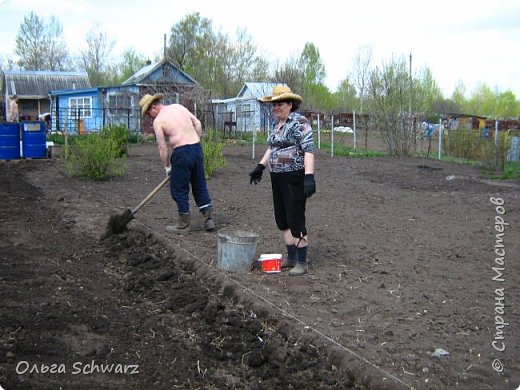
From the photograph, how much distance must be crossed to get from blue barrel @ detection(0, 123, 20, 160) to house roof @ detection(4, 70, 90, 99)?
116ft

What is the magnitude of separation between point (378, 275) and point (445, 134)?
21.6 m

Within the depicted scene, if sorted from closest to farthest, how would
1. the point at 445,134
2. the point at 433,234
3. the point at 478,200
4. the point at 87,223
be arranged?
the point at 433,234 → the point at 87,223 → the point at 478,200 → the point at 445,134

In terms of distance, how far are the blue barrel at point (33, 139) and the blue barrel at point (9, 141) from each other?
213mm

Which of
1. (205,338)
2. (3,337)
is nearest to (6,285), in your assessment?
(3,337)

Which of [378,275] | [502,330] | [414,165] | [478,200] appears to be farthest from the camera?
[414,165]

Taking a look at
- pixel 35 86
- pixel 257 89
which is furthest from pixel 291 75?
pixel 35 86

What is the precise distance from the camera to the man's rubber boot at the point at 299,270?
5820mm

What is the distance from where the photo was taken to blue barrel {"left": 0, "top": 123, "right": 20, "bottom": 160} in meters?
18.2

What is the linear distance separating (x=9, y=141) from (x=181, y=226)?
12.6m

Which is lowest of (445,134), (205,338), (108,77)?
(205,338)

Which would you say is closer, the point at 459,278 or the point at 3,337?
the point at 3,337

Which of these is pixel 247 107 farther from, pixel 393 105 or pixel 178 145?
pixel 178 145

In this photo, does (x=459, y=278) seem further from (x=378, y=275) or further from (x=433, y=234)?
(x=433, y=234)

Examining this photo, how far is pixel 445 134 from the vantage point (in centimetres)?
2591
